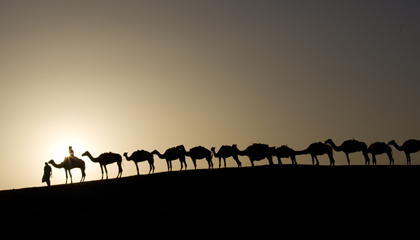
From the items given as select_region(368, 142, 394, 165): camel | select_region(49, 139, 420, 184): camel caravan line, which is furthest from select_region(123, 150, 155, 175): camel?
select_region(368, 142, 394, 165): camel

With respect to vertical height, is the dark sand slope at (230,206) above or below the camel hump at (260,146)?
below

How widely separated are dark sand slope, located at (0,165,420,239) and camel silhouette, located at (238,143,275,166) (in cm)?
707

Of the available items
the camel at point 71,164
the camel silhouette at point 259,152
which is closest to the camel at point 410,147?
the camel silhouette at point 259,152

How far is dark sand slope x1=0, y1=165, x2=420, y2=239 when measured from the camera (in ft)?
75.9

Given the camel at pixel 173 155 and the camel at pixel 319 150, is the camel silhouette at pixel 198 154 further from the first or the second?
the camel at pixel 319 150

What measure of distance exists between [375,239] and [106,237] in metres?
10.7

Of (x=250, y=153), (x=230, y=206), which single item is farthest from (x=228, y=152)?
(x=230, y=206)

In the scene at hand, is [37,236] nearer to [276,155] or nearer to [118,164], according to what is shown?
[118,164]

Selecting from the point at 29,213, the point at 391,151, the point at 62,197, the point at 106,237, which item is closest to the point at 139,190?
the point at 62,197

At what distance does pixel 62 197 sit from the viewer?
31656 millimetres

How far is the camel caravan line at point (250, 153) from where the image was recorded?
43.4 meters

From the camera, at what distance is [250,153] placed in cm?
4591

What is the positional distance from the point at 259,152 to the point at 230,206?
18258 millimetres

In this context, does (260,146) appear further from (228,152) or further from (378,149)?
(378,149)
